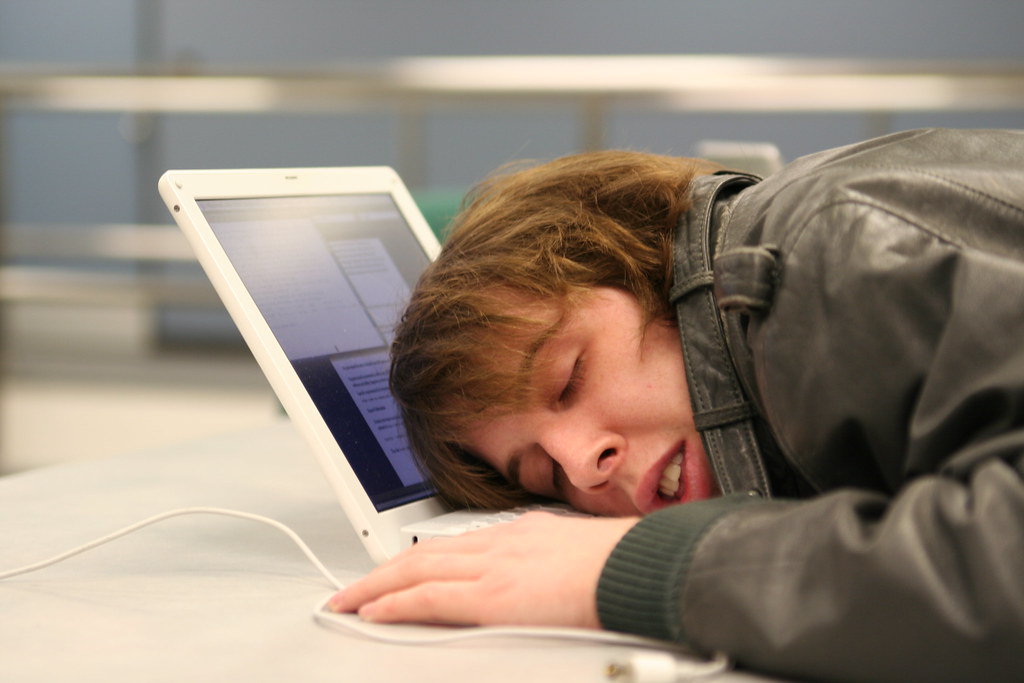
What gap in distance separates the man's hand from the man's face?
179 millimetres

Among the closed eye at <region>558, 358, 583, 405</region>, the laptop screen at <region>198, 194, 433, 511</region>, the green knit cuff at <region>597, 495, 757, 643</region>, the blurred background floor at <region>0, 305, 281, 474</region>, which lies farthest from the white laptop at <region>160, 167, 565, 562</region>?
the blurred background floor at <region>0, 305, 281, 474</region>

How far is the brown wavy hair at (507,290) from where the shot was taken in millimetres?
969

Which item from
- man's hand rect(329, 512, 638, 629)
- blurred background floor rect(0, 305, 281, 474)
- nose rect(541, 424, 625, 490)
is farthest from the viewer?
blurred background floor rect(0, 305, 281, 474)

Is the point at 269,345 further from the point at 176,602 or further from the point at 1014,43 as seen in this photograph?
the point at 1014,43

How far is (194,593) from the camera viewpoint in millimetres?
812

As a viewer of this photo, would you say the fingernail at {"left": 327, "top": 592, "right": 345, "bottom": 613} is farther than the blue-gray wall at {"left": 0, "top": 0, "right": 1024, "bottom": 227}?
No

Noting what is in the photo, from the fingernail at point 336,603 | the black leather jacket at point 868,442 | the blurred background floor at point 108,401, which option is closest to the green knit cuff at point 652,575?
the black leather jacket at point 868,442

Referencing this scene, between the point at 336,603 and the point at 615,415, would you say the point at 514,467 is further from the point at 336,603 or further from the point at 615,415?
the point at 336,603

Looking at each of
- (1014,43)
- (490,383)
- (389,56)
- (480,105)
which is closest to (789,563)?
(490,383)

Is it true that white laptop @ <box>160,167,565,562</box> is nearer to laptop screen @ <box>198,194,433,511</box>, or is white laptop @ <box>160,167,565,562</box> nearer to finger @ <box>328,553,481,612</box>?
laptop screen @ <box>198,194,433,511</box>

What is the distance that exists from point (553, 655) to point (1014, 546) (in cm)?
26

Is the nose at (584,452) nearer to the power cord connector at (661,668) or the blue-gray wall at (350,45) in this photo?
the power cord connector at (661,668)

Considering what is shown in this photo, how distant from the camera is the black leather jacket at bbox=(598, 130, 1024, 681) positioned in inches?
23.5

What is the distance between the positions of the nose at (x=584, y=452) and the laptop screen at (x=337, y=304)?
0.48ft
